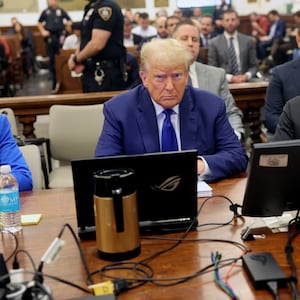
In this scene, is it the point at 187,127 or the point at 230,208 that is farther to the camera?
the point at 187,127

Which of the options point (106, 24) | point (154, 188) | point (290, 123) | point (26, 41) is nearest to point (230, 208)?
point (154, 188)

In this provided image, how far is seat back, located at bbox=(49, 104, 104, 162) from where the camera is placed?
11.3ft

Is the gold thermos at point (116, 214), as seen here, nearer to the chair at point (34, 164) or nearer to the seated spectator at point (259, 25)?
the chair at point (34, 164)

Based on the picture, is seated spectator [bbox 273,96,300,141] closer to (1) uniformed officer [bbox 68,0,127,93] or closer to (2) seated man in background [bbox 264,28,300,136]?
(2) seated man in background [bbox 264,28,300,136]

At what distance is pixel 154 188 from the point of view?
1.58 metres

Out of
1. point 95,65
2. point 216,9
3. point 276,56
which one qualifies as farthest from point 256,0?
point 95,65

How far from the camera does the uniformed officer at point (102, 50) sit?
161 inches

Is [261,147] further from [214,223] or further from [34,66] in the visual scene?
[34,66]

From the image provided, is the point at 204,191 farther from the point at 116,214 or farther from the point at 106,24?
the point at 106,24

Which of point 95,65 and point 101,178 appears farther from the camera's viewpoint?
point 95,65

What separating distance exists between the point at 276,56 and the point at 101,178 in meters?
9.49

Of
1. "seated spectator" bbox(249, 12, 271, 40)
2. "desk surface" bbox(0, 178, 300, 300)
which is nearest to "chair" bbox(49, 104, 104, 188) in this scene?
"desk surface" bbox(0, 178, 300, 300)

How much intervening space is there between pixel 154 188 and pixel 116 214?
0.73 feet

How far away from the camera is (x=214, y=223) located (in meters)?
1.69
